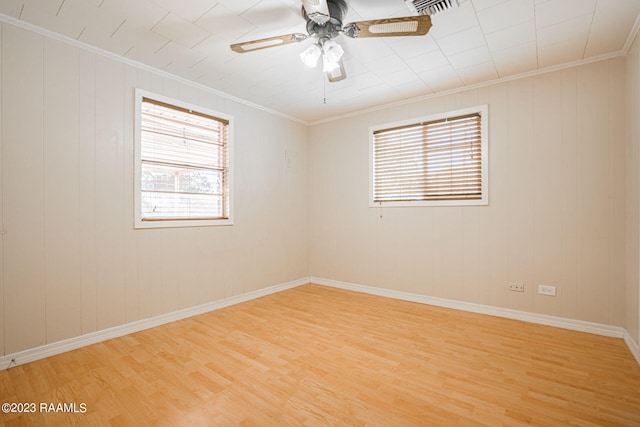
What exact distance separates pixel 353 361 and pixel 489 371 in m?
1.00

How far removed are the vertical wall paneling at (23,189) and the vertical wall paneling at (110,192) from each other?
15.9 inches

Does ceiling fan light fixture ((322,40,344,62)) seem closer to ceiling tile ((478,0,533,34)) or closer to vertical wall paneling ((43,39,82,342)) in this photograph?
ceiling tile ((478,0,533,34))

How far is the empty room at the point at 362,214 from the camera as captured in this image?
2.06 m

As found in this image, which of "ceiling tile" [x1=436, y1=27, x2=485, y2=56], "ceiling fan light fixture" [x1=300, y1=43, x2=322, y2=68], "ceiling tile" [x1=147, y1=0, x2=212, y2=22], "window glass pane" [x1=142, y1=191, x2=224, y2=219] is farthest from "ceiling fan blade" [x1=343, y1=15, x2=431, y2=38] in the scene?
"window glass pane" [x1=142, y1=191, x2=224, y2=219]

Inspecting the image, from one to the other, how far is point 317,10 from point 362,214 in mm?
3033

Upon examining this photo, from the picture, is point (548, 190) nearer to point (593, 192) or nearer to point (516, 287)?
point (593, 192)

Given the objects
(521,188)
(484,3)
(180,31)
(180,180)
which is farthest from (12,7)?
(521,188)

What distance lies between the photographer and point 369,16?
2.35m

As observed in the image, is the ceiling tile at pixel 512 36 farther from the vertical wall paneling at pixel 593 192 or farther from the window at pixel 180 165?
the window at pixel 180 165

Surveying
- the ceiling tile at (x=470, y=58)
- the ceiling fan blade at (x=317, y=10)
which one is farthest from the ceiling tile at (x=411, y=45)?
the ceiling fan blade at (x=317, y=10)

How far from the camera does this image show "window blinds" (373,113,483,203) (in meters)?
3.68

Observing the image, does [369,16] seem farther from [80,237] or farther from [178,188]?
[80,237]

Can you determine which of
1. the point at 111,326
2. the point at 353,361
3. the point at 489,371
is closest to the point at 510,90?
the point at 489,371

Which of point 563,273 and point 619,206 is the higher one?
point 619,206
